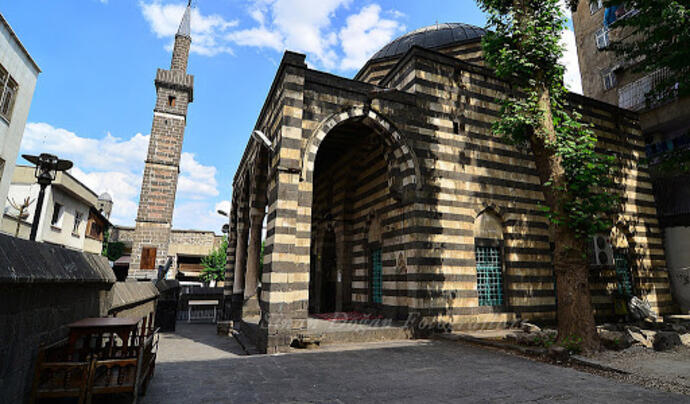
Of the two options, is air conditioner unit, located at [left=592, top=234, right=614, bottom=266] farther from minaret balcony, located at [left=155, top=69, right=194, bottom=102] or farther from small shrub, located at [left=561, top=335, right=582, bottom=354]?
minaret balcony, located at [left=155, top=69, right=194, bottom=102]

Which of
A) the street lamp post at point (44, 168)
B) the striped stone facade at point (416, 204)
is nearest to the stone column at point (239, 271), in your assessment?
the striped stone facade at point (416, 204)

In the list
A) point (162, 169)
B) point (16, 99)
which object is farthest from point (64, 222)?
point (16, 99)

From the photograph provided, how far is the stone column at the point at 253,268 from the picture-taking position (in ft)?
39.2

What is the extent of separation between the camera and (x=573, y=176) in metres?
7.42

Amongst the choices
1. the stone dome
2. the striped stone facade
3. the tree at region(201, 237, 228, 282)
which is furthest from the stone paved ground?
the tree at region(201, 237, 228, 282)

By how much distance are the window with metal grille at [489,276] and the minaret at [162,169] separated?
17.5m

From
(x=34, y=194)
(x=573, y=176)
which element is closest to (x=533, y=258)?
(x=573, y=176)

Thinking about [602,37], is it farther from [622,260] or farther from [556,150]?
[556,150]

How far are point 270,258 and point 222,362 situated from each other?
2.51 m

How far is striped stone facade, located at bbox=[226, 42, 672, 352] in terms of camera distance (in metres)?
8.65

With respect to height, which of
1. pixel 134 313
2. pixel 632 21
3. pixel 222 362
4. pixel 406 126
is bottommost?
pixel 222 362

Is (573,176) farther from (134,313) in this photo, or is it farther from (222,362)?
(134,313)

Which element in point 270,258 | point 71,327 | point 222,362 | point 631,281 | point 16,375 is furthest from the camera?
point 631,281

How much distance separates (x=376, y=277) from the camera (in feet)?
39.1
